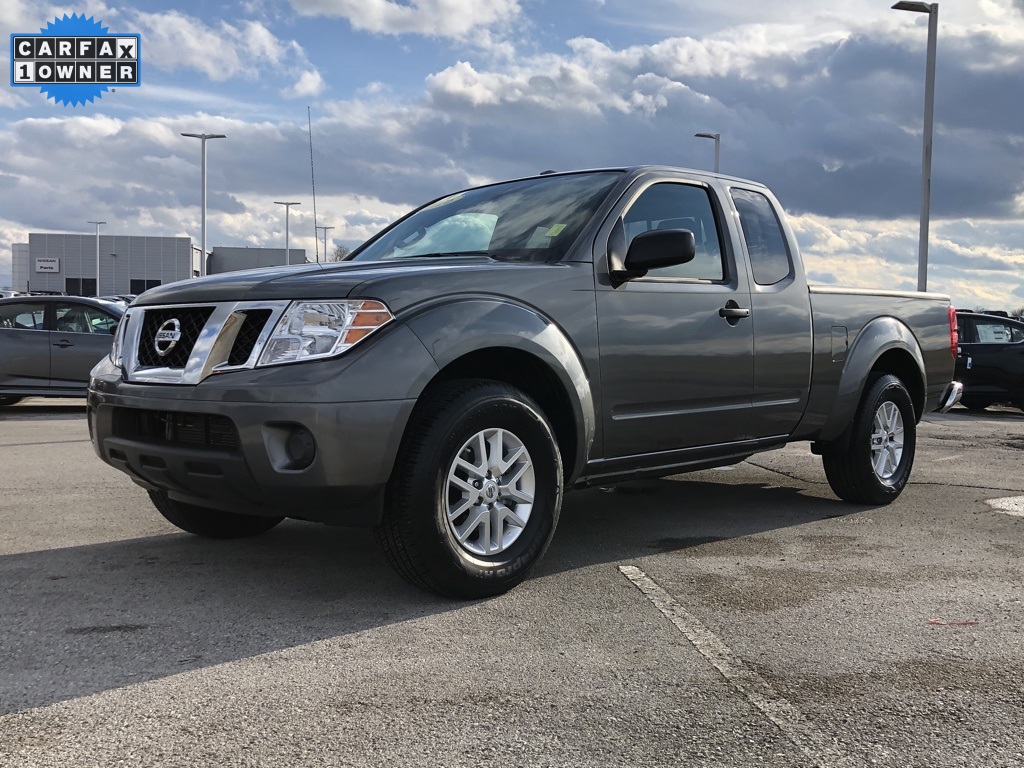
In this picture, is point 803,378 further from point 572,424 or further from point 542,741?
point 542,741

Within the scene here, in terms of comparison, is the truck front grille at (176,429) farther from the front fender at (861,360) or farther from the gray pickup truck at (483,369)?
the front fender at (861,360)

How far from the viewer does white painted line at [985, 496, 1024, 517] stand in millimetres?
6102

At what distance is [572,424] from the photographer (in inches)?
172

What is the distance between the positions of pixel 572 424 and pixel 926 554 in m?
2.00

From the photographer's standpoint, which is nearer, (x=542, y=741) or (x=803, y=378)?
(x=542, y=741)

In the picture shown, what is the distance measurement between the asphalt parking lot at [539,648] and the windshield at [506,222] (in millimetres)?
1486

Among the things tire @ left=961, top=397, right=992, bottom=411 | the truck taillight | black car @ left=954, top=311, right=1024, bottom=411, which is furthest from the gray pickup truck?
tire @ left=961, top=397, right=992, bottom=411

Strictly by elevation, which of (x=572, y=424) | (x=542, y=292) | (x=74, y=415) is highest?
(x=542, y=292)

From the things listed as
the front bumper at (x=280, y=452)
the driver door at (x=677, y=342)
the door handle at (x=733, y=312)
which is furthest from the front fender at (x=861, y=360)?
the front bumper at (x=280, y=452)

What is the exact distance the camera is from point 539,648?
342 cm

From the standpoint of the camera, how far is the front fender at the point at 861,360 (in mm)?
5941

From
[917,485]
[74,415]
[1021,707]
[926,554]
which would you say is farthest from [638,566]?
[74,415]

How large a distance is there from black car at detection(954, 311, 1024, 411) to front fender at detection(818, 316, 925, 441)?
8.39m

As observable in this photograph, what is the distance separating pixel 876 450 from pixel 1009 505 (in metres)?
0.95
